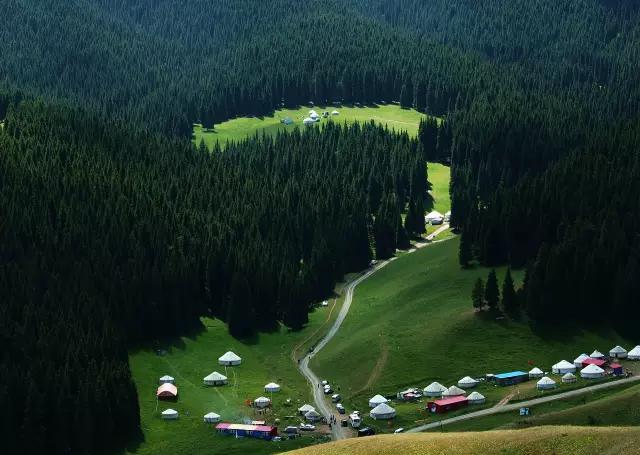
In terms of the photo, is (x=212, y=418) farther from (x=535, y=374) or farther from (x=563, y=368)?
(x=563, y=368)

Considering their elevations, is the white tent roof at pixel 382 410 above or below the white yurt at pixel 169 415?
above

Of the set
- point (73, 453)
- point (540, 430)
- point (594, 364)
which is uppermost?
point (540, 430)

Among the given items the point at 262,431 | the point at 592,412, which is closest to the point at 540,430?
the point at 592,412

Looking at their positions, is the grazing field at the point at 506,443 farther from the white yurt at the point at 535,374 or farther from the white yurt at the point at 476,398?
the white yurt at the point at 535,374

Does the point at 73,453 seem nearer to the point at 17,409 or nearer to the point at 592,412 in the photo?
the point at 17,409

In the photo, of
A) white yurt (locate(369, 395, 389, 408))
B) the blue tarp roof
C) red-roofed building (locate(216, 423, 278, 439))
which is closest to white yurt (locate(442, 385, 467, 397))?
the blue tarp roof

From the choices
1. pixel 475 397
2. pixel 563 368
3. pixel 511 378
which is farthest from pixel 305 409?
pixel 563 368

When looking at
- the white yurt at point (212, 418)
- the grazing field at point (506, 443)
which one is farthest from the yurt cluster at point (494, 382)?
the grazing field at point (506, 443)

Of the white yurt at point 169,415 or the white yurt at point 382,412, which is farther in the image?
the white yurt at point 169,415
